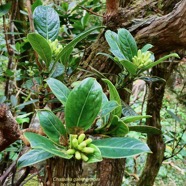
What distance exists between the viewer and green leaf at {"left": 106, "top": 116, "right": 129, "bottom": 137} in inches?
13.4

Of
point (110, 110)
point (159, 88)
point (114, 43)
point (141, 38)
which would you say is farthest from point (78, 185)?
point (159, 88)

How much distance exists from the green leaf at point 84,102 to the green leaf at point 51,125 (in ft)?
0.08

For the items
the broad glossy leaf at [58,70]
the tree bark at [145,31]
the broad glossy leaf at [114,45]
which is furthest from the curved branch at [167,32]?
the broad glossy leaf at [58,70]

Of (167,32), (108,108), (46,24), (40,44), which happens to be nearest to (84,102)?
(108,108)

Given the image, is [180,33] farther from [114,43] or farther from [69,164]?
[69,164]

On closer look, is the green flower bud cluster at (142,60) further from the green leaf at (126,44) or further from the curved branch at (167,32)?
the curved branch at (167,32)

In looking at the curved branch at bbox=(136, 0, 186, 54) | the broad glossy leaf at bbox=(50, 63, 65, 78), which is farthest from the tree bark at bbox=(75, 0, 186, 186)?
the broad glossy leaf at bbox=(50, 63, 65, 78)

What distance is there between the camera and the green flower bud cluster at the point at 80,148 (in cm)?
29

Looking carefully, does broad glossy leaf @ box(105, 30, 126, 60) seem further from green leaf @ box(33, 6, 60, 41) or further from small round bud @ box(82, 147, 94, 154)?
small round bud @ box(82, 147, 94, 154)

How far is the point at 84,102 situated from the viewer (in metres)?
0.31

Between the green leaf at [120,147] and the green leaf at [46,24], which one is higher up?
the green leaf at [46,24]

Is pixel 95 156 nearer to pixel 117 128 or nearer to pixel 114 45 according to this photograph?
pixel 117 128

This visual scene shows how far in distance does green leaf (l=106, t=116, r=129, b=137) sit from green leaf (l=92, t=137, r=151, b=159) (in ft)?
0.08

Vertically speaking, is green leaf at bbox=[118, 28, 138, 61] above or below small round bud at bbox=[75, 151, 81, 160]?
above
